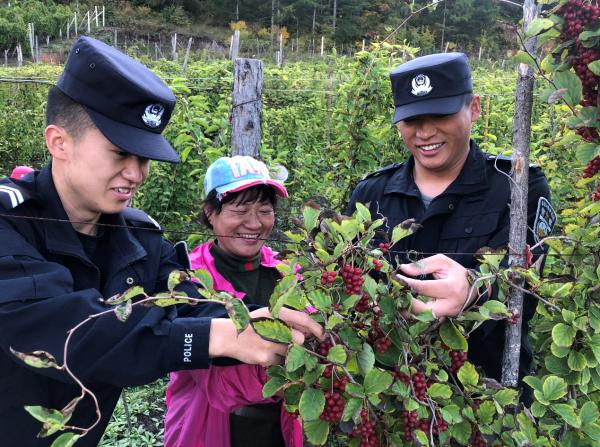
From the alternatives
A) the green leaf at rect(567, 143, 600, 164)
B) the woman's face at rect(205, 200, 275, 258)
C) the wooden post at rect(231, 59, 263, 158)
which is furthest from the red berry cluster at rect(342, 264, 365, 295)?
the wooden post at rect(231, 59, 263, 158)

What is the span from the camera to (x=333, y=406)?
42.4 inches

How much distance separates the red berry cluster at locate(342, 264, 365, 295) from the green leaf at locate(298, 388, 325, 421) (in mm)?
201

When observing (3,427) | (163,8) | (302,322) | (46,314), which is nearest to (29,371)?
(3,427)

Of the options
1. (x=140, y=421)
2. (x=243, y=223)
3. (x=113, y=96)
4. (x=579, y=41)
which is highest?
(x=579, y=41)

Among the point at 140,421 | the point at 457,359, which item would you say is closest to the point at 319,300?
the point at 457,359

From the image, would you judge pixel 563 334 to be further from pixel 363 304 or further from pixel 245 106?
pixel 245 106

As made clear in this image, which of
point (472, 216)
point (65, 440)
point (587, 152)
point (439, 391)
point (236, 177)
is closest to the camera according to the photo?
point (65, 440)

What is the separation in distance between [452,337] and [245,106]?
8.03 feet

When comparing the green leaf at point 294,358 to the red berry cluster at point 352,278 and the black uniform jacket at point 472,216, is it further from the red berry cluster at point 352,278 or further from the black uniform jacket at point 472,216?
the black uniform jacket at point 472,216

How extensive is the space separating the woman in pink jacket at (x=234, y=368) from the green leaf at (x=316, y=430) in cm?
36

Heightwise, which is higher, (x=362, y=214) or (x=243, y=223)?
(x=362, y=214)

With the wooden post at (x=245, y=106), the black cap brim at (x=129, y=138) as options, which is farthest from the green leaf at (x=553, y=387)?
the wooden post at (x=245, y=106)

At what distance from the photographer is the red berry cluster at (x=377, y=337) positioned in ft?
3.68

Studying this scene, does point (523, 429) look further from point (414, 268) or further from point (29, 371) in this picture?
point (29, 371)
